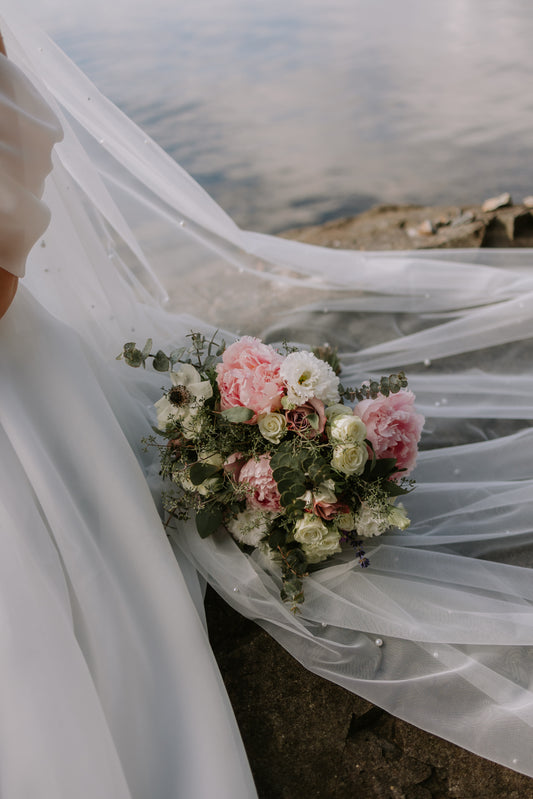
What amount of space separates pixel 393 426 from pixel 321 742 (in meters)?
0.63

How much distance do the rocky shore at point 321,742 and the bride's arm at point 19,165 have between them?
0.85 metres

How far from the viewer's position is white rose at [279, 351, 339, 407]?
4.83 feet

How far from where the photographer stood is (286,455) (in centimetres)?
148

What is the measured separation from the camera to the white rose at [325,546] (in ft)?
4.90

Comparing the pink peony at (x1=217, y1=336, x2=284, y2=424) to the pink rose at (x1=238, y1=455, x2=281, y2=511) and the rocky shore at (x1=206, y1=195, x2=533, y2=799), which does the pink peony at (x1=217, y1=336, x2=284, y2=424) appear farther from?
the rocky shore at (x1=206, y1=195, x2=533, y2=799)

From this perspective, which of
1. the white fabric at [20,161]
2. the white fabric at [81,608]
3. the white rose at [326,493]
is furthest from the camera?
the white rose at [326,493]

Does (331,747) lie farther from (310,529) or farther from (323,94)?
(323,94)

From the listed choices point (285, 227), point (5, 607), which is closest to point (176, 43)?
point (285, 227)

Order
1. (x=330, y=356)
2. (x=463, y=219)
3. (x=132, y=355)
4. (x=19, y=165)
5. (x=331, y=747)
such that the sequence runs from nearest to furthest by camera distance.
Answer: (x=19, y=165) → (x=331, y=747) → (x=132, y=355) → (x=330, y=356) → (x=463, y=219)

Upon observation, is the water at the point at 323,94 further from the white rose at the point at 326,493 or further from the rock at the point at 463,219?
the white rose at the point at 326,493

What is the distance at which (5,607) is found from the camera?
1171 mm

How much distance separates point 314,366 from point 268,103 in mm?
5155

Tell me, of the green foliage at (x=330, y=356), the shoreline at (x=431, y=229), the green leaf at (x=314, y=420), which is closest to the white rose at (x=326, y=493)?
the green leaf at (x=314, y=420)

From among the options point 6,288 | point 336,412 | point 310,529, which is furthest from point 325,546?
point 6,288
